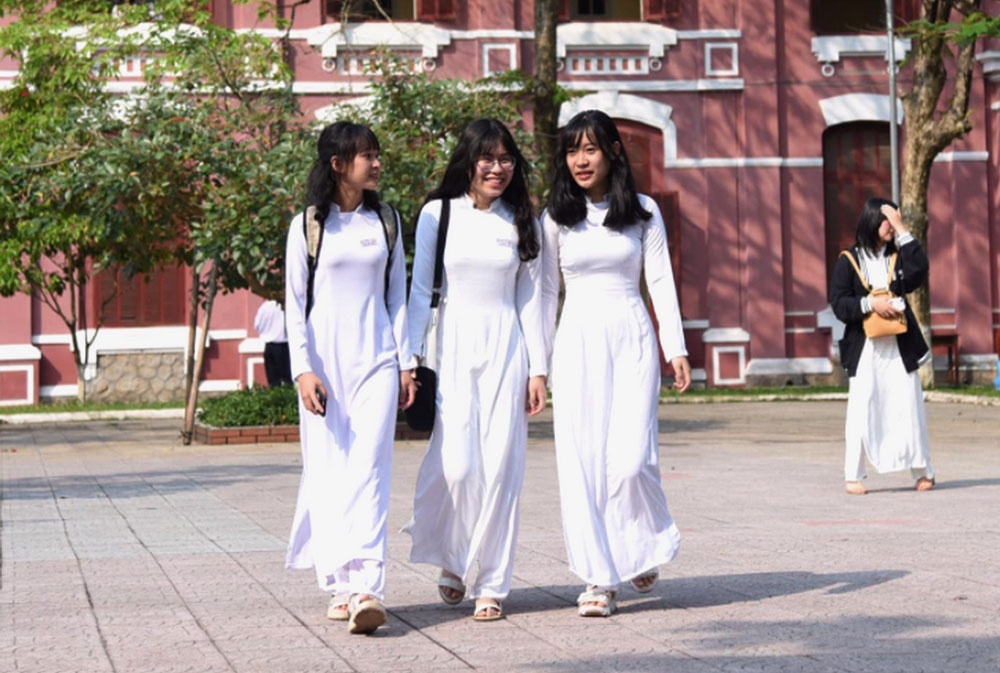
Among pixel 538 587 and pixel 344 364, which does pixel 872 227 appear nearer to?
pixel 538 587

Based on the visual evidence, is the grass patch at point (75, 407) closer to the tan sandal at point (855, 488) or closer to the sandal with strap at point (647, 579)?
the tan sandal at point (855, 488)

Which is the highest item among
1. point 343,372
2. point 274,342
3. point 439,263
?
point 439,263

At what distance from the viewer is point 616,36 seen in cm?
2822

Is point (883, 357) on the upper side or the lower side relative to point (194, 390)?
upper

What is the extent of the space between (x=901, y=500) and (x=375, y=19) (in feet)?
59.1

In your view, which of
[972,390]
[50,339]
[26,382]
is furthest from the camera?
[50,339]

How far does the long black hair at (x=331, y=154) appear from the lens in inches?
263

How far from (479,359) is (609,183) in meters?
0.94

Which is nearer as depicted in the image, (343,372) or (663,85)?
(343,372)

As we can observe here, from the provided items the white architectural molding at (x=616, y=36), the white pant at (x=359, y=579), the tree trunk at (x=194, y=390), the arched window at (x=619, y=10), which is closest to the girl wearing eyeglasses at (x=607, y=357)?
the white pant at (x=359, y=579)

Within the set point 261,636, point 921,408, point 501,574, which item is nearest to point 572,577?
point 501,574

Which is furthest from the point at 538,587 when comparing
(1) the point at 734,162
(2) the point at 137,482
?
(1) the point at 734,162

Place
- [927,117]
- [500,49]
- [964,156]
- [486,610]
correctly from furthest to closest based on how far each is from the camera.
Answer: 1. [964,156]
2. [500,49]
3. [927,117]
4. [486,610]

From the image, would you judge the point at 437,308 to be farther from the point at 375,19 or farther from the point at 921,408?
the point at 375,19
